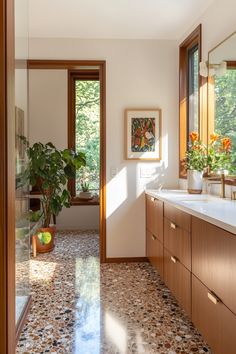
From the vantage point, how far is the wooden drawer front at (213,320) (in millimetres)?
1518

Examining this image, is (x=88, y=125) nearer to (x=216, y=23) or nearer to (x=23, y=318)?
(x=216, y=23)

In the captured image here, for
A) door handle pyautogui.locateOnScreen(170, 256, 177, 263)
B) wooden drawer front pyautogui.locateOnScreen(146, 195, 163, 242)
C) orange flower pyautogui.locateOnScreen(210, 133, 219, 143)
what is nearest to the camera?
door handle pyautogui.locateOnScreen(170, 256, 177, 263)

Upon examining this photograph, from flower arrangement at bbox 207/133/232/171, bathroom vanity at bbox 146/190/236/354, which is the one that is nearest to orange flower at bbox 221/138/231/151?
flower arrangement at bbox 207/133/232/171

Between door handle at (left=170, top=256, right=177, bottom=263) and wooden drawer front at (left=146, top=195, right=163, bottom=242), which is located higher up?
wooden drawer front at (left=146, top=195, right=163, bottom=242)

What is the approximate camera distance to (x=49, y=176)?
4078 millimetres

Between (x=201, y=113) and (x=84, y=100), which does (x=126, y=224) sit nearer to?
(x=201, y=113)

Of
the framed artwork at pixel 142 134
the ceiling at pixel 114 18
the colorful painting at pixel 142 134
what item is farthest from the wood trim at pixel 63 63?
the colorful painting at pixel 142 134

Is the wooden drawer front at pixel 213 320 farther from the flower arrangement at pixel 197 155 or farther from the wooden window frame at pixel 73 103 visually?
the wooden window frame at pixel 73 103

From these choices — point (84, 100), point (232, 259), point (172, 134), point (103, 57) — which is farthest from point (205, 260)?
point (84, 100)

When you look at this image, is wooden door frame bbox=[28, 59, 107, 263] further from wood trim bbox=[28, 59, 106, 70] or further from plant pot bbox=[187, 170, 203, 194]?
plant pot bbox=[187, 170, 203, 194]

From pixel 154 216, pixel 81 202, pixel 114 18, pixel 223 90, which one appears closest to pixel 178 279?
pixel 154 216

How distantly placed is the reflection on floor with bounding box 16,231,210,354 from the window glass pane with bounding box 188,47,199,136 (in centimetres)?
165

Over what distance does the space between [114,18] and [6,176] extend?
2.57 metres

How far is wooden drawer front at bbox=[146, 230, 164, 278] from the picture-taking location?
9.67 ft
